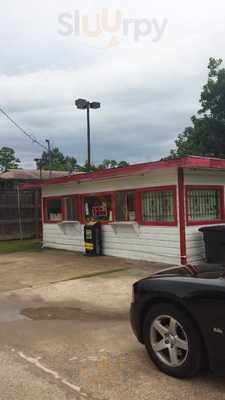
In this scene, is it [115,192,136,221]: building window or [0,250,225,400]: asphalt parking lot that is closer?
[0,250,225,400]: asphalt parking lot

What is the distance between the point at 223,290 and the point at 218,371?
0.66 m

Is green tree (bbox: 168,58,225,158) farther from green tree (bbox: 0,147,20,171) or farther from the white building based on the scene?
green tree (bbox: 0,147,20,171)

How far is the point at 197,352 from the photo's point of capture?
3363mm

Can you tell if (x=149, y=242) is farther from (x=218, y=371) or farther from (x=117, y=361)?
(x=218, y=371)

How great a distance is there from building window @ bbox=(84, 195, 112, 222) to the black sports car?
7.84 metres

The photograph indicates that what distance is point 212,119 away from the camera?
75.8 feet

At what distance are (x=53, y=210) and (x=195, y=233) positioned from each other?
604 centimetres

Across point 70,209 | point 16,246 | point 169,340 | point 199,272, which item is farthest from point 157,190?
point 16,246

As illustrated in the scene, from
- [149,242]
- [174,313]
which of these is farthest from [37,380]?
[149,242]

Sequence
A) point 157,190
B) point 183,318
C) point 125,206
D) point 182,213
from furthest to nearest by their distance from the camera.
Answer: point 125,206, point 157,190, point 182,213, point 183,318

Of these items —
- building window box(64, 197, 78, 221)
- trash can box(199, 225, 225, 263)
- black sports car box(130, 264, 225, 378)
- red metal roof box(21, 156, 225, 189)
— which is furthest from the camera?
building window box(64, 197, 78, 221)

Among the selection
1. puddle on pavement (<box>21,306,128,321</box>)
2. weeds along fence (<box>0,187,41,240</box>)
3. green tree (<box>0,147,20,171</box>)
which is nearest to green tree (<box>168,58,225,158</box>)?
weeds along fence (<box>0,187,41,240</box>)

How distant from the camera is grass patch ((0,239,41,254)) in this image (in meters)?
14.0

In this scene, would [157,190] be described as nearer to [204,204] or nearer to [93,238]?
[204,204]
